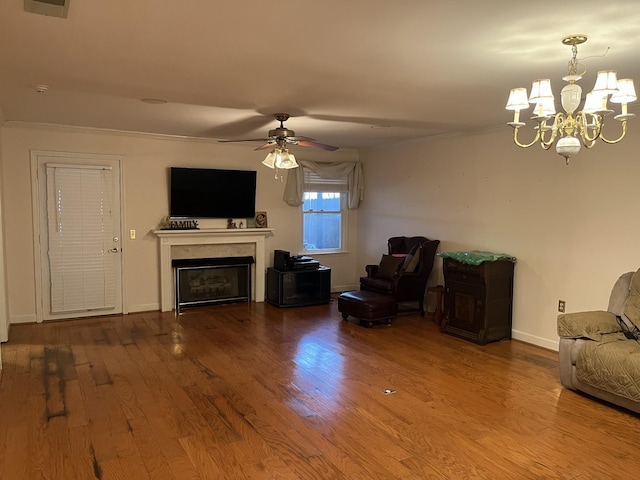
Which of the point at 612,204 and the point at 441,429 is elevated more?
the point at 612,204

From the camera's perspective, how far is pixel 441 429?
10.5 feet

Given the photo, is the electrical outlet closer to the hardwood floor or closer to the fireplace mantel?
the hardwood floor

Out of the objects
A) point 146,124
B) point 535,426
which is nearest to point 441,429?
point 535,426

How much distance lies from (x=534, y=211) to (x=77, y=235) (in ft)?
18.0

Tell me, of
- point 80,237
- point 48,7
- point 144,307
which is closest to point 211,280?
point 144,307

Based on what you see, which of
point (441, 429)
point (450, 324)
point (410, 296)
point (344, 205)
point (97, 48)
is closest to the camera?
point (97, 48)

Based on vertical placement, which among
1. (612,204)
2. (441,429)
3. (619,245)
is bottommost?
(441,429)

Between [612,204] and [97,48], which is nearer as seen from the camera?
[97,48]

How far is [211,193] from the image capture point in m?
6.75

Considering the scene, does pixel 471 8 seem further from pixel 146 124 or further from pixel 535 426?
pixel 146 124

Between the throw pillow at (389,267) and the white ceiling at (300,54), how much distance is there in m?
2.19

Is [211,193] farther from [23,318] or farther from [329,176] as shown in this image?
[23,318]

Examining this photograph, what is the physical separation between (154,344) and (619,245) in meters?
4.75

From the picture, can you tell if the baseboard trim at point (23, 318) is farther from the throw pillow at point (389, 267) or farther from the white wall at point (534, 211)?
the white wall at point (534, 211)
